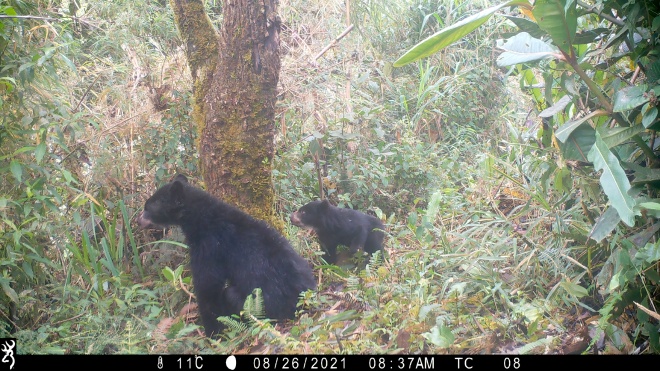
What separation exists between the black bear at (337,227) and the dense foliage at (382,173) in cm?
13

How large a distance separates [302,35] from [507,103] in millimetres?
2071

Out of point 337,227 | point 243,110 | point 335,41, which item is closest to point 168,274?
point 243,110

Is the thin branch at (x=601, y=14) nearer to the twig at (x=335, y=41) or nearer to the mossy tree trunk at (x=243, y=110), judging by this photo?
the mossy tree trunk at (x=243, y=110)

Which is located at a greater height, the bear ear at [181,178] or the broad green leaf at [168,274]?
the bear ear at [181,178]

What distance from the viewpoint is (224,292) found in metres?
3.81

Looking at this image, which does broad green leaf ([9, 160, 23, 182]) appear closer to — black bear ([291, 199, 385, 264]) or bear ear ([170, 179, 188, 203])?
bear ear ([170, 179, 188, 203])

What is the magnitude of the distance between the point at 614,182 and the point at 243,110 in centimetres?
259

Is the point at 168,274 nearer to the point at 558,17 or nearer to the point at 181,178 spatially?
the point at 181,178

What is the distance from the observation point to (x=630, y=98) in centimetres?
282

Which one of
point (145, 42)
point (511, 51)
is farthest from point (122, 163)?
point (511, 51)

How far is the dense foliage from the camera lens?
298 cm

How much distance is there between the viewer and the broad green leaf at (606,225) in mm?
2967

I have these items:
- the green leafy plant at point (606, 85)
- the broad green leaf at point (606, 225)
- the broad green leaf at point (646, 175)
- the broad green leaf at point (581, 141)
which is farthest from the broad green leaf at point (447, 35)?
the broad green leaf at point (606, 225)

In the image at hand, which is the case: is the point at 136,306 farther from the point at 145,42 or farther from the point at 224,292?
the point at 145,42
